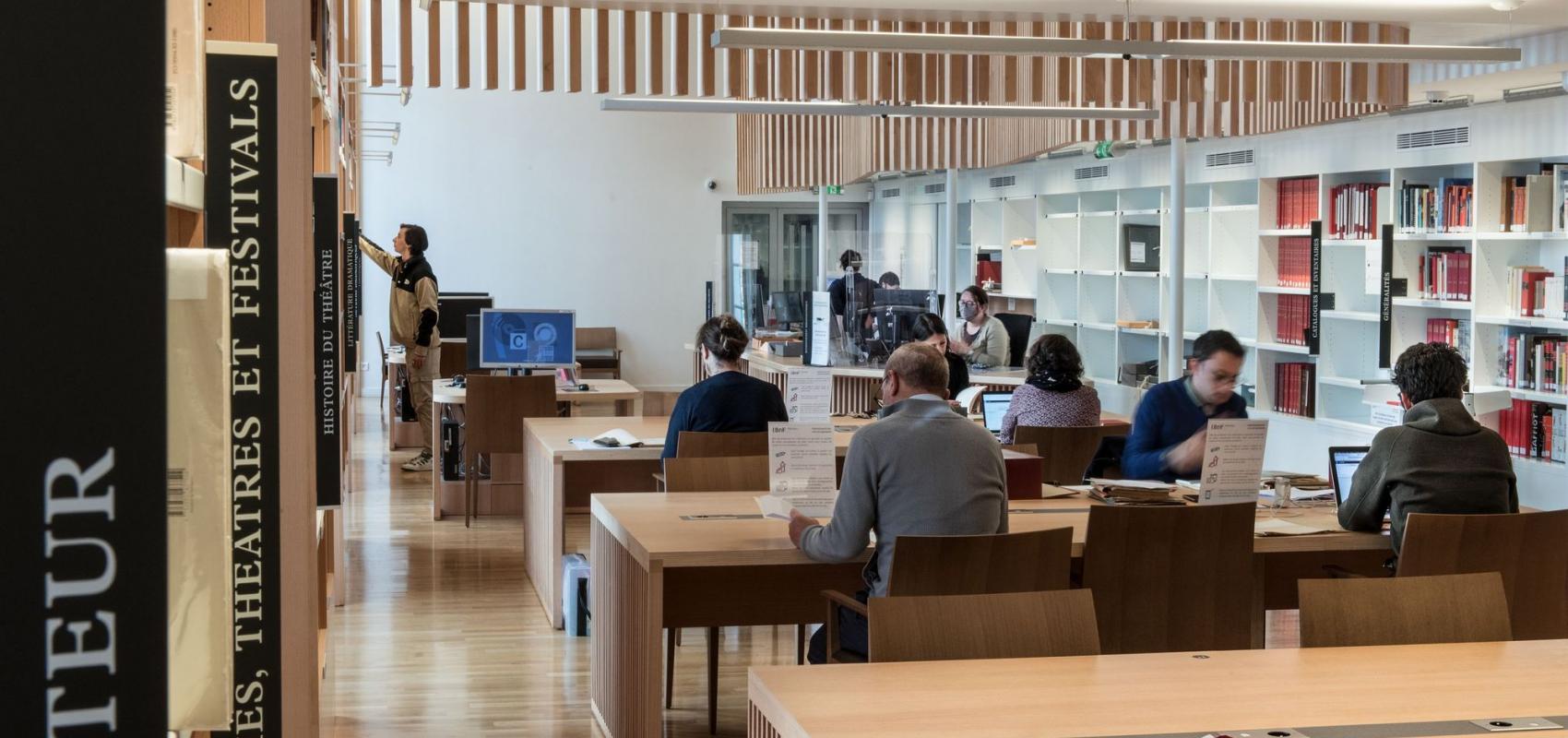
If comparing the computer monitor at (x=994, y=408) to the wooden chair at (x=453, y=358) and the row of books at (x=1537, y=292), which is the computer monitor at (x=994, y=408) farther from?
the wooden chair at (x=453, y=358)

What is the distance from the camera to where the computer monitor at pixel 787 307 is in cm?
1407

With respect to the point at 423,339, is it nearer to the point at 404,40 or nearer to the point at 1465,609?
the point at 404,40

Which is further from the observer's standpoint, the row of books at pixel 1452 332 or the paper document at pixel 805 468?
the row of books at pixel 1452 332

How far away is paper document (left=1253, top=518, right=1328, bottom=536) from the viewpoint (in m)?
4.56

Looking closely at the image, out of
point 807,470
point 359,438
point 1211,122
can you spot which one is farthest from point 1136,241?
point 807,470

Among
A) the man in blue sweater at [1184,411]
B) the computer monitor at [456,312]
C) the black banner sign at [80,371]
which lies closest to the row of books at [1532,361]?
the man in blue sweater at [1184,411]

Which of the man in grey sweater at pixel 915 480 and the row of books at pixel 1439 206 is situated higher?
the row of books at pixel 1439 206

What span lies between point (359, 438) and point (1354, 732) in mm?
12419

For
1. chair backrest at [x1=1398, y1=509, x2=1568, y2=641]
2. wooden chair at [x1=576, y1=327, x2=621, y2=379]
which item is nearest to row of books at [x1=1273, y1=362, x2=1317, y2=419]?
chair backrest at [x1=1398, y1=509, x2=1568, y2=641]

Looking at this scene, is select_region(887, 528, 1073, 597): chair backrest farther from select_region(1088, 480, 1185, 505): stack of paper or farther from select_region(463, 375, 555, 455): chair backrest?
select_region(463, 375, 555, 455): chair backrest

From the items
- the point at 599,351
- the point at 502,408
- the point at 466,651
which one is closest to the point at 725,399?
the point at 466,651

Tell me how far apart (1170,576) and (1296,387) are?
6.86 metres

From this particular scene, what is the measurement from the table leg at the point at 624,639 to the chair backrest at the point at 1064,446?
7.60 feet

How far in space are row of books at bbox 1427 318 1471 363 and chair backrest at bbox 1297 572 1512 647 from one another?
6093 mm
